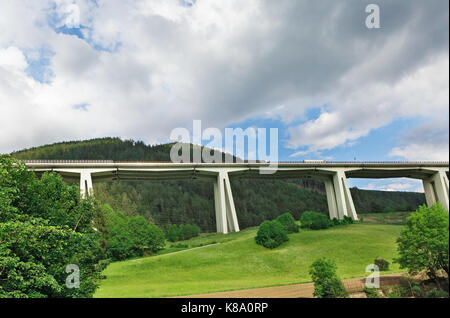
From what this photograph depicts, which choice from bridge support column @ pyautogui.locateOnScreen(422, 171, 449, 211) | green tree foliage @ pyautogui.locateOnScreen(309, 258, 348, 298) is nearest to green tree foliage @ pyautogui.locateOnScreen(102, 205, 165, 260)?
green tree foliage @ pyautogui.locateOnScreen(309, 258, 348, 298)

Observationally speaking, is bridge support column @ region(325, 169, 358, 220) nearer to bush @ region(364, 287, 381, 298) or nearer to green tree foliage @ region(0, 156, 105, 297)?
bush @ region(364, 287, 381, 298)

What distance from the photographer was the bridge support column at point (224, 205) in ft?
201

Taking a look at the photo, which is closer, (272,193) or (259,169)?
(259,169)

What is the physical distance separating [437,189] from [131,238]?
40.7 metres

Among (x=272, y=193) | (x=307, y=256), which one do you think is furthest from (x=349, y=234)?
(x=272, y=193)

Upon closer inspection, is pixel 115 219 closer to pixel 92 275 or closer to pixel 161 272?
pixel 161 272

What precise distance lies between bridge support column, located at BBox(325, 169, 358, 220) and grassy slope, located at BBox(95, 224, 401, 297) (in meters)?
Answer: 23.5

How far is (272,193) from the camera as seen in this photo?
352 ft

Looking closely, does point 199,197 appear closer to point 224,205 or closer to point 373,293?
point 224,205

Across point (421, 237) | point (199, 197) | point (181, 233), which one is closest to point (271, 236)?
point (181, 233)

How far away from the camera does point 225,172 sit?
62125 mm
